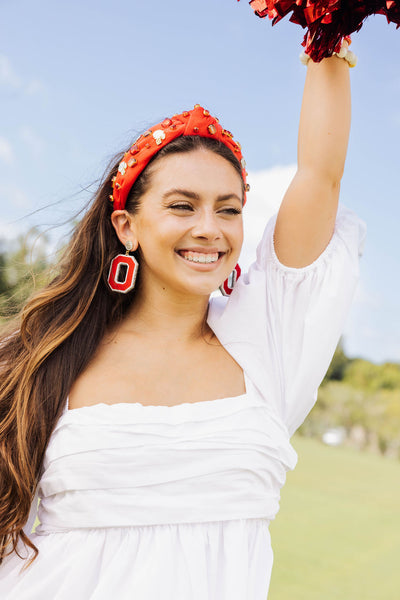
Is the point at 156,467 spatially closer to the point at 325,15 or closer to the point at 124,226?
the point at 124,226

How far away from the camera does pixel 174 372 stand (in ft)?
6.13

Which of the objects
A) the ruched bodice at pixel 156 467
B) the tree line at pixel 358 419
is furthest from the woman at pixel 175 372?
the tree line at pixel 358 419

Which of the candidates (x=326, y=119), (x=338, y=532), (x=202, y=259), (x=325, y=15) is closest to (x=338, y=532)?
(x=338, y=532)

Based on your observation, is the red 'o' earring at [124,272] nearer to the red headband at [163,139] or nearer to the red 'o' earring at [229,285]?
the red headband at [163,139]

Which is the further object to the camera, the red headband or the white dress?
the red headband

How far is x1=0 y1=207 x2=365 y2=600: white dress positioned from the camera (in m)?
1.64

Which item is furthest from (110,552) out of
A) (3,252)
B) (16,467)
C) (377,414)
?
(377,414)

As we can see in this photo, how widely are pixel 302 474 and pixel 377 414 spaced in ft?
36.1

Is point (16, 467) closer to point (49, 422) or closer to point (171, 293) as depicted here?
point (49, 422)

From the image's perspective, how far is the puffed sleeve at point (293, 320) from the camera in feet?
6.12

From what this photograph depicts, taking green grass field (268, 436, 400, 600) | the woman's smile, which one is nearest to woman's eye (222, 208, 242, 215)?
the woman's smile

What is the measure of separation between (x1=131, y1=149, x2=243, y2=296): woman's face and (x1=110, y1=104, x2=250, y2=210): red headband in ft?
0.23

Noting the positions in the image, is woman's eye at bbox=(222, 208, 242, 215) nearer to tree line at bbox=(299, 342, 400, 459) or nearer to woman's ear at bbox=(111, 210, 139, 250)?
woman's ear at bbox=(111, 210, 139, 250)

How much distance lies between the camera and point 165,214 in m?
1.82
